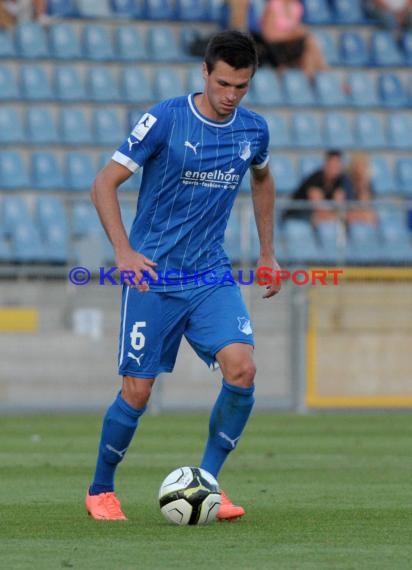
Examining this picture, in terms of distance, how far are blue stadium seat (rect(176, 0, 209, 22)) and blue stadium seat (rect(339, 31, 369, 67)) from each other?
2142 mm

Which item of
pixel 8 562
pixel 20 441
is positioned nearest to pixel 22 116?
pixel 20 441

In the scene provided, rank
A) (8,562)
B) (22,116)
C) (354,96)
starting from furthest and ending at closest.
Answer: (354,96)
(22,116)
(8,562)

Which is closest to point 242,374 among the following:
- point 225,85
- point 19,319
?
point 225,85

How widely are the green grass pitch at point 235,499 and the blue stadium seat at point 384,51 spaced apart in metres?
9.20

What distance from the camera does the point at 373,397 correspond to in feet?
53.5

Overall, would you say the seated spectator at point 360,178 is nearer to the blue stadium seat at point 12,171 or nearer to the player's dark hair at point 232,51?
the blue stadium seat at point 12,171

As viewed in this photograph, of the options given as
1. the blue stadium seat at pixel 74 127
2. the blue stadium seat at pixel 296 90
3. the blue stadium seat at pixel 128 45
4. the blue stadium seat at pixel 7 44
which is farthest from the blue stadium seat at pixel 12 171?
the blue stadium seat at pixel 296 90

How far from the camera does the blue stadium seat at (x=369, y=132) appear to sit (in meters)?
21.2

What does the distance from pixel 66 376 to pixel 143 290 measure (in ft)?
30.2

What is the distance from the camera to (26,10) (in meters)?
21.1

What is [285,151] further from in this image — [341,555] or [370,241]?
[341,555]

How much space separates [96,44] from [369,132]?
13.2 ft

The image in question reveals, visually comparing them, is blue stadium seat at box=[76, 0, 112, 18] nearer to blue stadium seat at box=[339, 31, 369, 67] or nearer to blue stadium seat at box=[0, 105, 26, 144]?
blue stadium seat at box=[0, 105, 26, 144]

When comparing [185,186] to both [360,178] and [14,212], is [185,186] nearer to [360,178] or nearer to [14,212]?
[14,212]
